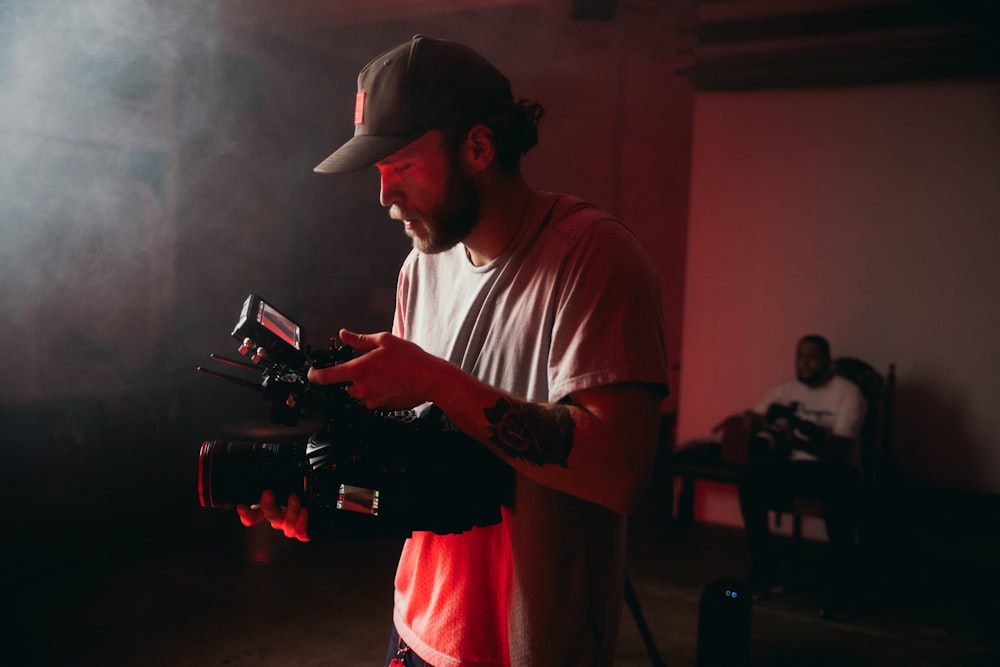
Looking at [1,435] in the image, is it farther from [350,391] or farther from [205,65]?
[350,391]

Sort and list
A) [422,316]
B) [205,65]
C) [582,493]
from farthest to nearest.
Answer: [205,65] → [422,316] → [582,493]

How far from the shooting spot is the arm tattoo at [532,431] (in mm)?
982

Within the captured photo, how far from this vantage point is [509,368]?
3.70 feet

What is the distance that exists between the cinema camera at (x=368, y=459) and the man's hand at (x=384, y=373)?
0.12 ft

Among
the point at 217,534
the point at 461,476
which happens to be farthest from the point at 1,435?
the point at 461,476

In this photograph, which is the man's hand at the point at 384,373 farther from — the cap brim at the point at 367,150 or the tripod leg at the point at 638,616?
the tripod leg at the point at 638,616

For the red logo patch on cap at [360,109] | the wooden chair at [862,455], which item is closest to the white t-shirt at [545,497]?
the red logo patch on cap at [360,109]

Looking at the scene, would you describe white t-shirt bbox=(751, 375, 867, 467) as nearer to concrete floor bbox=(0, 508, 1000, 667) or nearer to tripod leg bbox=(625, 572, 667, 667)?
concrete floor bbox=(0, 508, 1000, 667)

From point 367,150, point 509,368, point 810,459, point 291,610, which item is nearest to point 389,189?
point 367,150

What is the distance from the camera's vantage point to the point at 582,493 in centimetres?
99

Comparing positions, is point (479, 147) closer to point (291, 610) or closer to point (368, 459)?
point (368, 459)

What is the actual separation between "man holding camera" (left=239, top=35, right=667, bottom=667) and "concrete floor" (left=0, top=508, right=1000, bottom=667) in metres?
2.25

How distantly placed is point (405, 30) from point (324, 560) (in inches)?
152

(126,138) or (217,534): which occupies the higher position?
(126,138)
